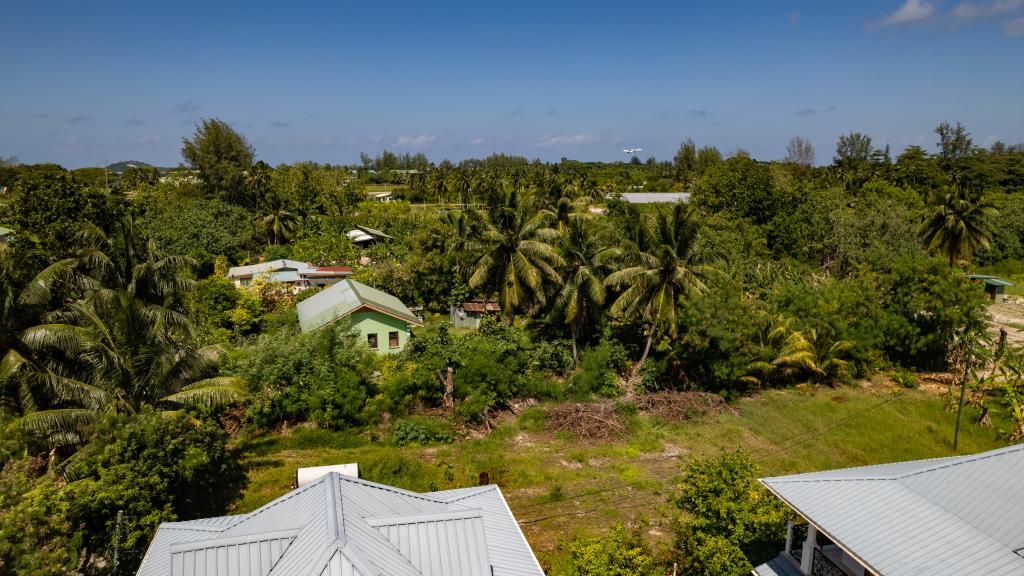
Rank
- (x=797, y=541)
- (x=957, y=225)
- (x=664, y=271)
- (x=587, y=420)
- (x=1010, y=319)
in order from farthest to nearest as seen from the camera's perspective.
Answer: (x=957, y=225) → (x=1010, y=319) → (x=664, y=271) → (x=587, y=420) → (x=797, y=541)

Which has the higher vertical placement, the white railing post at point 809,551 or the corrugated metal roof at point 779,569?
the white railing post at point 809,551

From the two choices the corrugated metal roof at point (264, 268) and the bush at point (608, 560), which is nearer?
the bush at point (608, 560)

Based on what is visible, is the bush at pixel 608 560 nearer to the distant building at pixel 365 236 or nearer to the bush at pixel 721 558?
the bush at pixel 721 558

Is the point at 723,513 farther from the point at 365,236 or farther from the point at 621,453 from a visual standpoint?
the point at 365,236

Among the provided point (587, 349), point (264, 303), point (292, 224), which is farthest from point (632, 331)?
point (292, 224)

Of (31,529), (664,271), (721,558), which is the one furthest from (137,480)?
(664,271)

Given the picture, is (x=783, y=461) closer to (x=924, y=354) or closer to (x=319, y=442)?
(x=924, y=354)

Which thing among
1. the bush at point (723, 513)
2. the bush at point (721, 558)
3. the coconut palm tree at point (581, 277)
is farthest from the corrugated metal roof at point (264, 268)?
the bush at point (721, 558)
